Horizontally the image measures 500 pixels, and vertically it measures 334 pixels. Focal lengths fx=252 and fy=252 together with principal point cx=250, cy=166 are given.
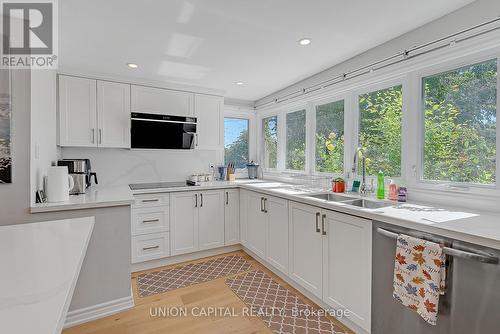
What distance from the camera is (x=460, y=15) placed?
1.74 meters

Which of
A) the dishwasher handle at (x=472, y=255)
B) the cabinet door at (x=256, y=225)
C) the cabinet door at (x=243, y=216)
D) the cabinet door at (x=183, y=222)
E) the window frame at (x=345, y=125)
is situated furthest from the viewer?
the cabinet door at (x=243, y=216)

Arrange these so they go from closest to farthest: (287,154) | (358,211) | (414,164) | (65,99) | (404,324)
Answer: (404,324) → (358,211) → (414,164) → (65,99) → (287,154)

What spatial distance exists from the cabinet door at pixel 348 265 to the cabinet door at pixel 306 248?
0.07m

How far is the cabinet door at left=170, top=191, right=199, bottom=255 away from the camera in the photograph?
2980 millimetres

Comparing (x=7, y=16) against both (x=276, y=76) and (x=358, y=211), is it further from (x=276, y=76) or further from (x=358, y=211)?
(x=358, y=211)

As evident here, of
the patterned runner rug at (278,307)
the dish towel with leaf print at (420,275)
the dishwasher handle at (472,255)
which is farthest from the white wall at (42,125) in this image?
the dishwasher handle at (472,255)

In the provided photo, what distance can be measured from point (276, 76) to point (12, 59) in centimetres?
241

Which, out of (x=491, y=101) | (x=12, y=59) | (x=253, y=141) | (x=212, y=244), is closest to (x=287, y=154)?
(x=253, y=141)

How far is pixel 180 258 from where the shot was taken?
307cm

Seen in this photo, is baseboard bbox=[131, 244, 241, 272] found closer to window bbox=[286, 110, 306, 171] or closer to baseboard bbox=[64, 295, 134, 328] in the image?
baseboard bbox=[64, 295, 134, 328]

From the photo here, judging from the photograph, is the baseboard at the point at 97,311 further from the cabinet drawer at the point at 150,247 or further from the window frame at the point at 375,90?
the window frame at the point at 375,90

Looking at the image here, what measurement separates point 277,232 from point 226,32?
1.92 m

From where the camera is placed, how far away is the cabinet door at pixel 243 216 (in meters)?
3.22

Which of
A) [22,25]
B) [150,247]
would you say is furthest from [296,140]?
[22,25]
